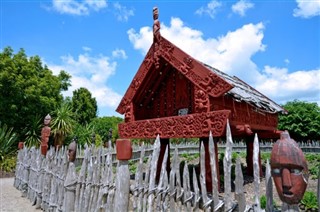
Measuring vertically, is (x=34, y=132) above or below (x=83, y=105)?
below

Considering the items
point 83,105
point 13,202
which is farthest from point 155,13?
point 83,105

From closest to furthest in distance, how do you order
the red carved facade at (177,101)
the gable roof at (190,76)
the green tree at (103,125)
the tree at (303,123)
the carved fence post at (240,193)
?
the carved fence post at (240,193) < the gable roof at (190,76) < the red carved facade at (177,101) < the tree at (303,123) < the green tree at (103,125)

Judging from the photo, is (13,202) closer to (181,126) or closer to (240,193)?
(181,126)

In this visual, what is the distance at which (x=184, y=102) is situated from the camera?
802cm

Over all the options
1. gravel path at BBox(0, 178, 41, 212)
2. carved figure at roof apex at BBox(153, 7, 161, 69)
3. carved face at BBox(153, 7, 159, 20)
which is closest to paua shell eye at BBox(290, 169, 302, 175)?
carved figure at roof apex at BBox(153, 7, 161, 69)

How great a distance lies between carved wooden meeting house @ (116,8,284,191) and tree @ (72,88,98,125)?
80.1ft

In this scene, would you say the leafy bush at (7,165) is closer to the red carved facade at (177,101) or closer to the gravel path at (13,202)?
the gravel path at (13,202)

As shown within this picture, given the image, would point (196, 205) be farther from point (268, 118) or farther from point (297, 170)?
point (268, 118)

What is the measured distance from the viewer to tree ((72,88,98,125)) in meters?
32.1


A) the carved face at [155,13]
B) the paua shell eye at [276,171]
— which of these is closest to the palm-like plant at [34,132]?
the carved face at [155,13]

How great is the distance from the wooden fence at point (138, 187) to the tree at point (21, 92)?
611 inches

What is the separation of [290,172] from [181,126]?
483cm

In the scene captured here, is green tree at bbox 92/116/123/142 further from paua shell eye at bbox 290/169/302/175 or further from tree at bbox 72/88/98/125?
paua shell eye at bbox 290/169/302/175

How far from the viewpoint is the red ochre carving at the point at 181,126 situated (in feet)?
19.7
